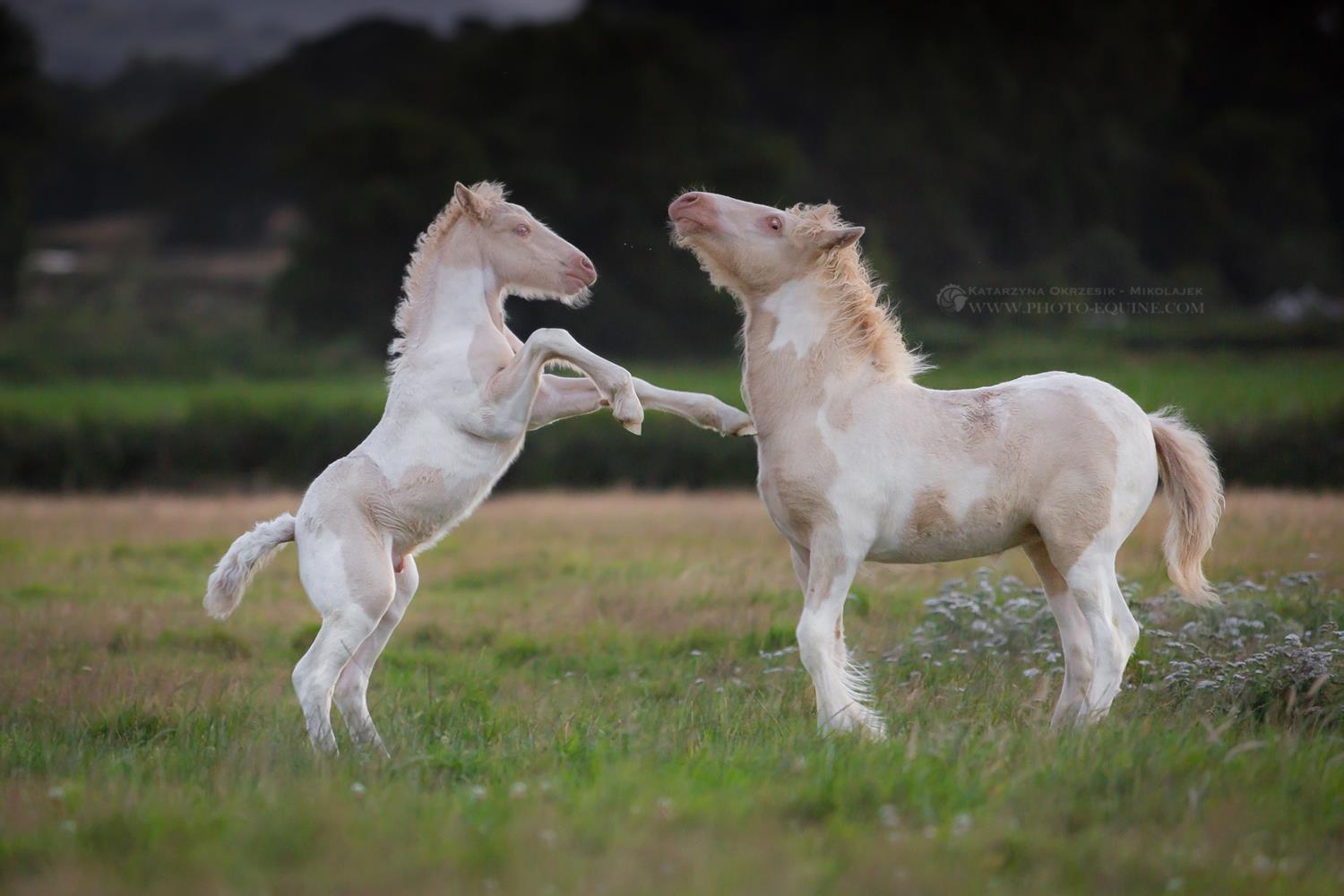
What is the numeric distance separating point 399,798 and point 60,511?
1426cm

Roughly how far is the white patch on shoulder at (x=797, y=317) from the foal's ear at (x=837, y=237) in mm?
208

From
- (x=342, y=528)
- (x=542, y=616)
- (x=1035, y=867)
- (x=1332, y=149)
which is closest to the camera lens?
(x=1035, y=867)

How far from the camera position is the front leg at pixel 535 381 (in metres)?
6.23

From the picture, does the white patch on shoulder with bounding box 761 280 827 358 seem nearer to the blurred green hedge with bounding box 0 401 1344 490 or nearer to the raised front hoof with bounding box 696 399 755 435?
the raised front hoof with bounding box 696 399 755 435

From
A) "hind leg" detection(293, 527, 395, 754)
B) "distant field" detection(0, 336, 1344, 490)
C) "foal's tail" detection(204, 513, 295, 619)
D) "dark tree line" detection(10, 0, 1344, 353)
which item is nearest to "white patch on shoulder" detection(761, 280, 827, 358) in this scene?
"hind leg" detection(293, 527, 395, 754)

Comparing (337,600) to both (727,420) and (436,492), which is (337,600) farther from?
(727,420)

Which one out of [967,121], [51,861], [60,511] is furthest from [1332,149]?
[51,861]

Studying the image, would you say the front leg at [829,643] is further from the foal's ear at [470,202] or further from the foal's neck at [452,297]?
the foal's ear at [470,202]

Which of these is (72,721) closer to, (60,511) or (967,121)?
(60,511)

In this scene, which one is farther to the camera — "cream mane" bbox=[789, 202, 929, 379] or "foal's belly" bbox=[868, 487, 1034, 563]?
"cream mane" bbox=[789, 202, 929, 379]

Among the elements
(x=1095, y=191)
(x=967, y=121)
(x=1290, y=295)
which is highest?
(x=967, y=121)

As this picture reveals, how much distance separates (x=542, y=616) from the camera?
9984mm

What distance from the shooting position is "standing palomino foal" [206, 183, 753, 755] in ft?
20.6

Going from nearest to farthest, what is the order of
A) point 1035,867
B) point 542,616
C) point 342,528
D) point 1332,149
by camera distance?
point 1035,867, point 342,528, point 542,616, point 1332,149
